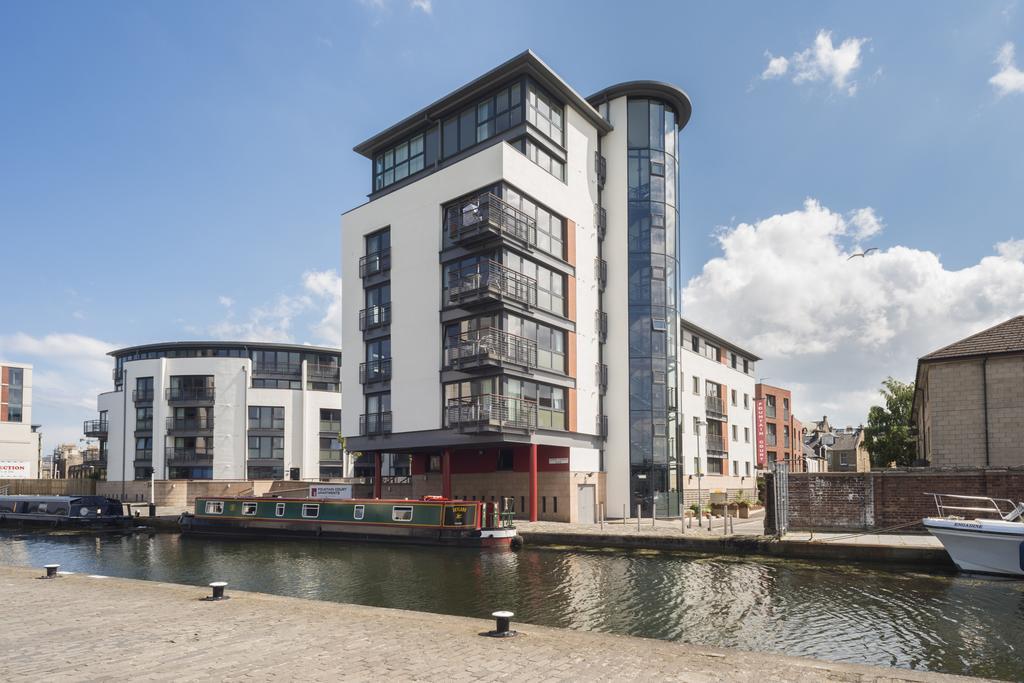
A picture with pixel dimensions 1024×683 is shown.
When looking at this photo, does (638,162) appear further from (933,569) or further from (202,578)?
(202,578)

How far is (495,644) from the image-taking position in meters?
10.3

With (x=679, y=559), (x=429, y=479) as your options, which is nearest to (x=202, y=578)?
(x=679, y=559)

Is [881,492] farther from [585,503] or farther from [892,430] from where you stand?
[892,430]

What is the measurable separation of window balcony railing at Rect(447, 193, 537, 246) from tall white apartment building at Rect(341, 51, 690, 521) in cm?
9

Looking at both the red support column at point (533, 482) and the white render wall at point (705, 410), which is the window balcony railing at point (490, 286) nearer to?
the red support column at point (533, 482)

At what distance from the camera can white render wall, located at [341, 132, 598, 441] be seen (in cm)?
3494

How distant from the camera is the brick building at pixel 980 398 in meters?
29.1

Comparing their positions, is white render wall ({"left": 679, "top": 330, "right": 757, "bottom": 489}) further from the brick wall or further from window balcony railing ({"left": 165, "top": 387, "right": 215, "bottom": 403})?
window balcony railing ({"left": 165, "top": 387, "right": 215, "bottom": 403})

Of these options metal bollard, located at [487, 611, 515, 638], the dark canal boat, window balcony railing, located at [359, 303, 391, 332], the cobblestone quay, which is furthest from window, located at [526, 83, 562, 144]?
the dark canal boat

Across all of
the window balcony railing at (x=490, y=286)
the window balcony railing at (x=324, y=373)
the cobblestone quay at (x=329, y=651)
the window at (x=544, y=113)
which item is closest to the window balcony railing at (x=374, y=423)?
the window balcony railing at (x=490, y=286)

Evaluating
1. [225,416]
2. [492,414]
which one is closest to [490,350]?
[492,414]

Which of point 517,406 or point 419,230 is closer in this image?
point 517,406

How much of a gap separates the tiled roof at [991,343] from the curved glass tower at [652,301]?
1163 cm

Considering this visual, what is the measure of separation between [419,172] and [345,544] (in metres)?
18.8
